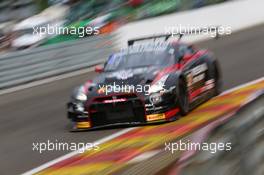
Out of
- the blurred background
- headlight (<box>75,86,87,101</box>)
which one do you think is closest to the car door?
headlight (<box>75,86,87,101</box>)

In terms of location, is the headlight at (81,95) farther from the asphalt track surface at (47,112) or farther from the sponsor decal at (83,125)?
the asphalt track surface at (47,112)

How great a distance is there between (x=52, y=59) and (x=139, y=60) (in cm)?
819

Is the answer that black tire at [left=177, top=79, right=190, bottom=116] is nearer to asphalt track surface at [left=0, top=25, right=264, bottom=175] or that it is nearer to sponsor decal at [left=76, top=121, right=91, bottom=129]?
asphalt track surface at [left=0, top=25, right=264, bottom=175]

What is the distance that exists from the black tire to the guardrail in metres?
7.57

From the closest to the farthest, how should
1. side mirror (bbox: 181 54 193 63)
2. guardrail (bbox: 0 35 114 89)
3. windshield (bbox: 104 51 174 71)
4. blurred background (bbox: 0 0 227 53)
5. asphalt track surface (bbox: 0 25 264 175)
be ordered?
asphalt track surface (bbox: 0 25 264 175) → windshield (bbox: 104 51 174 71) → side mirror (bbox: 181 54 193 63) → guardrail (bbox: 0 35 114 89) → blurred background (bbox: 0 0 227 53)

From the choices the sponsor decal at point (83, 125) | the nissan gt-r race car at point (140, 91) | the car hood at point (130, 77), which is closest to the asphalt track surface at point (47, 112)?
the sponsor decal at point (83, 125)

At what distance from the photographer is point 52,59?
18828mm

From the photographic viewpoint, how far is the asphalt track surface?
9254mm

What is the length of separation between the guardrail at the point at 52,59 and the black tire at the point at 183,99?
24.8 ft

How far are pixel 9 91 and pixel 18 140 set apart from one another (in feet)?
21.6

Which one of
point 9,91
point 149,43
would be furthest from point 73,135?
point 9,91

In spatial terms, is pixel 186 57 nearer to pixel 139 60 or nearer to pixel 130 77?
pixel 139 60

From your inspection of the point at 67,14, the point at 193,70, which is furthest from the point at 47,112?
the point at 67,14

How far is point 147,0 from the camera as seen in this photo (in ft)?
98.5
